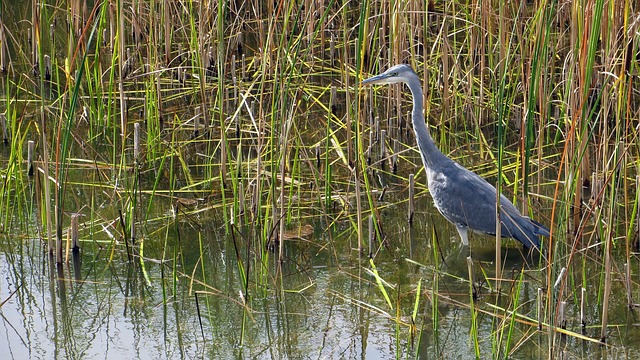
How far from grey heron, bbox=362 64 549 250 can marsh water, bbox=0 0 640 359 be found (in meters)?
0.12

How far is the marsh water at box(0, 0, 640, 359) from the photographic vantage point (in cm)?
373

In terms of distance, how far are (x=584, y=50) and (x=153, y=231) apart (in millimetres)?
2321

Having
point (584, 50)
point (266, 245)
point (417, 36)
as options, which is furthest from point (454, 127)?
point (584, 50)

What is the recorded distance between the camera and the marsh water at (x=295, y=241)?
12.3 feet

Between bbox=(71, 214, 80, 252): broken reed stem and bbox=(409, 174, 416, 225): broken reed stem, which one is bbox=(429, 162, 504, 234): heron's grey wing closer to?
bbox=(409, 174, 416, 225): broken reed stem

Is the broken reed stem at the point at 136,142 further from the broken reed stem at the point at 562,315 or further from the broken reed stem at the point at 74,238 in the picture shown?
the broken reed stem at the point at 562,315

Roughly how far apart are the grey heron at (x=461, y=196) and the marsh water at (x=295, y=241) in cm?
12

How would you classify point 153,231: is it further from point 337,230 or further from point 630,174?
point 630,174

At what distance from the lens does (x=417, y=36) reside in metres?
6.49

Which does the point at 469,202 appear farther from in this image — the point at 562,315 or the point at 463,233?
the point at 562,315

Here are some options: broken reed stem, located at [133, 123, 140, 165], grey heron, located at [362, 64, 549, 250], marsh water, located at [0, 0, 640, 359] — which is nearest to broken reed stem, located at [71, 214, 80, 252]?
marsh water, located at [0, 0, 640, 359]

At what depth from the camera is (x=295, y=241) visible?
4734mm

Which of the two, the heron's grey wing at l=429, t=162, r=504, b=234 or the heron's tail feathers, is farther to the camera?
the heron's grey wing at l=429, t=162, r=504, b=234

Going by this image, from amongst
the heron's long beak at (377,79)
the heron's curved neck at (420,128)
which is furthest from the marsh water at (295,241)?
the heron's curved neck at (420,128)
